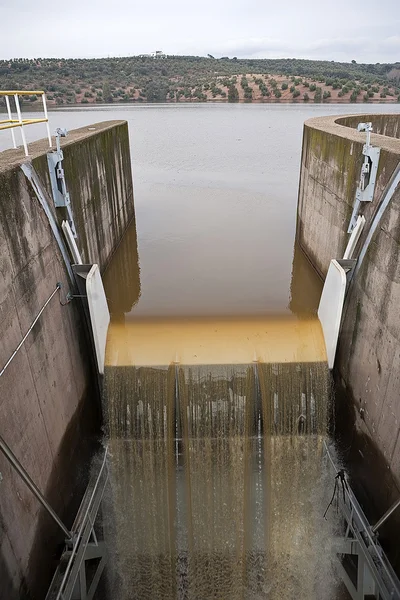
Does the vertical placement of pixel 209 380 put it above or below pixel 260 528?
above

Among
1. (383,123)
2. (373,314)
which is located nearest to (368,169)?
(373,314)

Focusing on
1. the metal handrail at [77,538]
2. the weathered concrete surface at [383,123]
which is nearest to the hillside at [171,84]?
the weathered concrete surface at [383,123]

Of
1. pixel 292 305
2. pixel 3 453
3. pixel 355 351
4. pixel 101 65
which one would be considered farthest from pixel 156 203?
pixel 101 65

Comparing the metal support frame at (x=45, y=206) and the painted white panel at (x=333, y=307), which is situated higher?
the metal support frame at (x=45, y=206)

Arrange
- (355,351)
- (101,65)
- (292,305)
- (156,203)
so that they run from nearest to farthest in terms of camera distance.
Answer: (355,351), (292,305), (156,203), (101,65)

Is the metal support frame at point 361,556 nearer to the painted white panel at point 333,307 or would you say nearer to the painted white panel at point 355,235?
the painted white panel at point 333,307

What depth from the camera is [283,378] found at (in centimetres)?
670

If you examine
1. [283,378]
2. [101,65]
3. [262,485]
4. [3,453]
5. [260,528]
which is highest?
[101,65]

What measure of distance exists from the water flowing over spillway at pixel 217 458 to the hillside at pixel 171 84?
34.8 m

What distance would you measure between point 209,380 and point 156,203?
9.78 metres

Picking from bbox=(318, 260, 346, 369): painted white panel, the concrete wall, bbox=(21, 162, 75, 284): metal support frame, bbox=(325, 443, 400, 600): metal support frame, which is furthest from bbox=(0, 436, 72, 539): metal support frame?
bbox=(318, 260, 346, 369): painted white panel

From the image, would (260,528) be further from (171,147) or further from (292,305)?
(171,147)

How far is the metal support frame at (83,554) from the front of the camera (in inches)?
198

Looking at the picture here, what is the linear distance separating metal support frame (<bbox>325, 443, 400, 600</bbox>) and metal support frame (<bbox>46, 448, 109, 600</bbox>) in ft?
10.8
